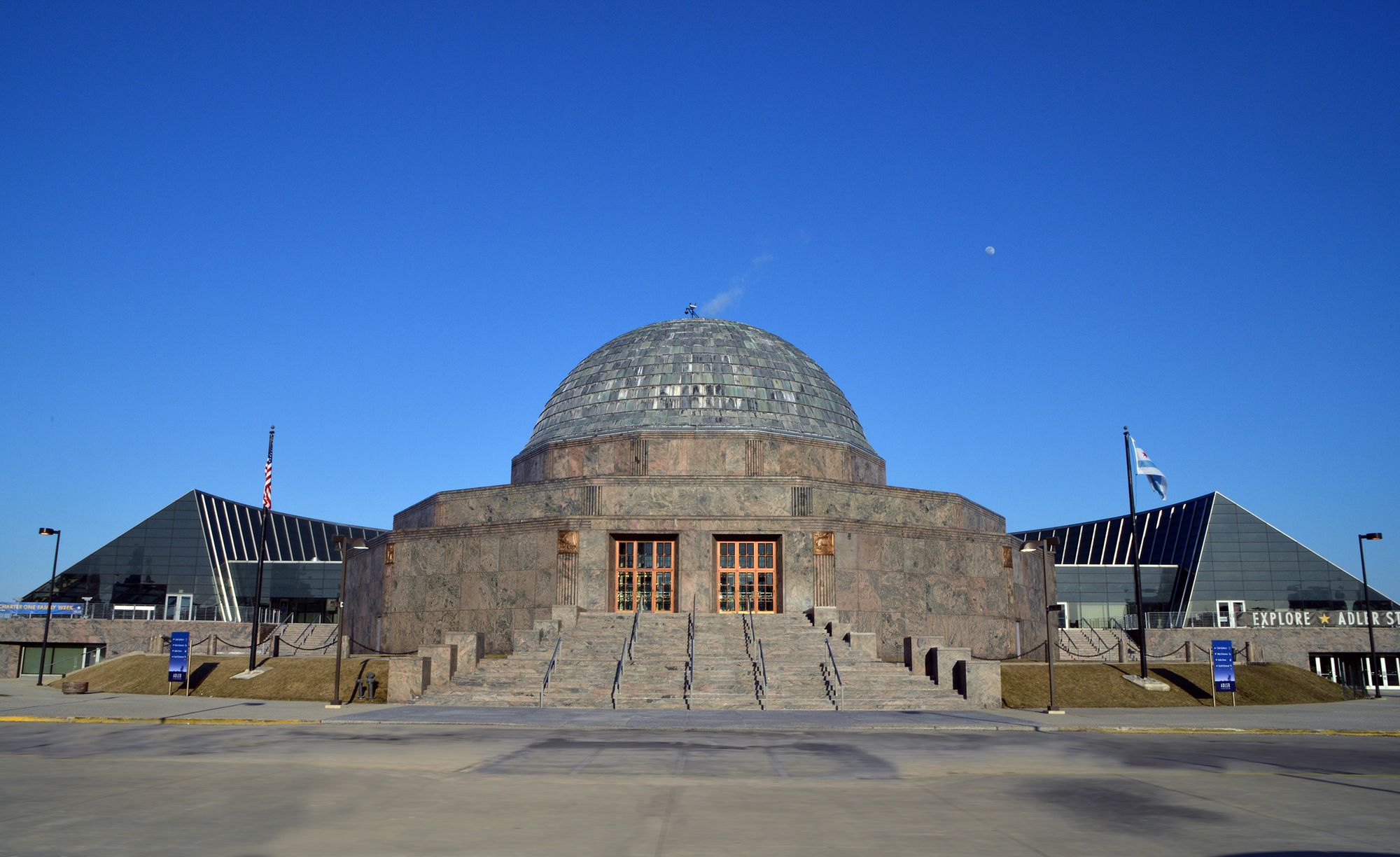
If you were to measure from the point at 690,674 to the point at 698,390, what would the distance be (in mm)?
12154

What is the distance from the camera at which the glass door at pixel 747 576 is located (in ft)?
77.0

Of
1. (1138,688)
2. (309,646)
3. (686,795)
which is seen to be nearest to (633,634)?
(1138,688)

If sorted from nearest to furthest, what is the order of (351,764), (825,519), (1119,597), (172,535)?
(351,764)
(825,519)
(1119,597)
(172,535)

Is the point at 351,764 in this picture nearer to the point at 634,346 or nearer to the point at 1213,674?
the point at 1213,674

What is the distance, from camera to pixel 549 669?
1848 centimetres

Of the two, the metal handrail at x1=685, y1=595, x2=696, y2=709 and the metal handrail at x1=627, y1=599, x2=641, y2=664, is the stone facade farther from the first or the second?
the metal handrail at x1=685, y1=595, x2=696, y2=709

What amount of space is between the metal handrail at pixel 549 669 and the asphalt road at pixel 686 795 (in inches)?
197

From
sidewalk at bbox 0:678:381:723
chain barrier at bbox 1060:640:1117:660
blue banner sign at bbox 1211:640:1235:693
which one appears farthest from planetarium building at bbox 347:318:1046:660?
blue banner sign at bbox 1211:640:1235:693

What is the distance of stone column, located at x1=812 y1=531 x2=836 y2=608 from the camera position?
22.9 metres

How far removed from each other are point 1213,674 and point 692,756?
43.6 ft

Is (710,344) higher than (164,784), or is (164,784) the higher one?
(710,344)

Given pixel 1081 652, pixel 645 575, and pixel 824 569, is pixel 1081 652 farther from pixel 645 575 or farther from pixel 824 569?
pixel 645 575

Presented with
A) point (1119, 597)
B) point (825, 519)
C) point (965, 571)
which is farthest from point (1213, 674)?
point (1119, 597)

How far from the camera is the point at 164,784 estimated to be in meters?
8.42
